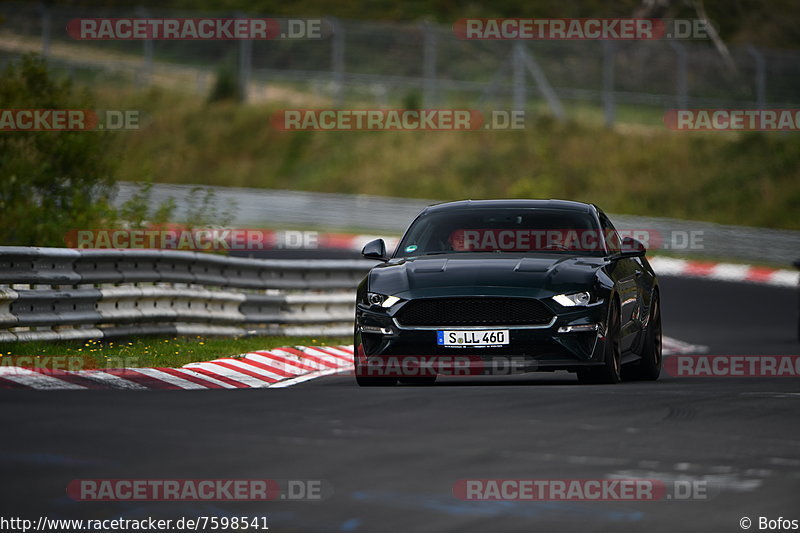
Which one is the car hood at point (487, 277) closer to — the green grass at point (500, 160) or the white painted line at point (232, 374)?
the white painted line at point (232, 374)

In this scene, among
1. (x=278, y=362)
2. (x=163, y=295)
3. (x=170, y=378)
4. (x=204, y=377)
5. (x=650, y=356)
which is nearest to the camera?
(x=170, y=378)

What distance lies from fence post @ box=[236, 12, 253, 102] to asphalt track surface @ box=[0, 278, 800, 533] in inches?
1365

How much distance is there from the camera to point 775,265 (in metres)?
34.6

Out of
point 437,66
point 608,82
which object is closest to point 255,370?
point 608,82

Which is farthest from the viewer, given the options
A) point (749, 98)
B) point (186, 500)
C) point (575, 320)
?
point (749, 98)

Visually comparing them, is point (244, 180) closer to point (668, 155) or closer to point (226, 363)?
point (668, 155)

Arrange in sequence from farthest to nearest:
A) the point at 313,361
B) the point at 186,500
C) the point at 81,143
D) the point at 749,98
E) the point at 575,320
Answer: the point at 749,98 → the point at 81,143 → the point at 313,361 → the point at 575,320 → the point at 186,500

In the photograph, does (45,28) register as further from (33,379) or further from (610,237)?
(33,379)

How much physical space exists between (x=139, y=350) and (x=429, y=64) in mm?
30299

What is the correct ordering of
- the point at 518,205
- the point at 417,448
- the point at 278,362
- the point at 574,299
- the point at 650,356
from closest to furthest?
the point at 417,448
the point at 574,299
the point at 518,205
the point at 650,356
the point at 278,362

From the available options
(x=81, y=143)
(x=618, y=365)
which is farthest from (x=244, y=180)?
(x=618, y=365)

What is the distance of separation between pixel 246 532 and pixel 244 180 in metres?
45.7

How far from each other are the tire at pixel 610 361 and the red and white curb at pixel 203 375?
2382mm

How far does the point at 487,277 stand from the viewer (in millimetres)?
11344
